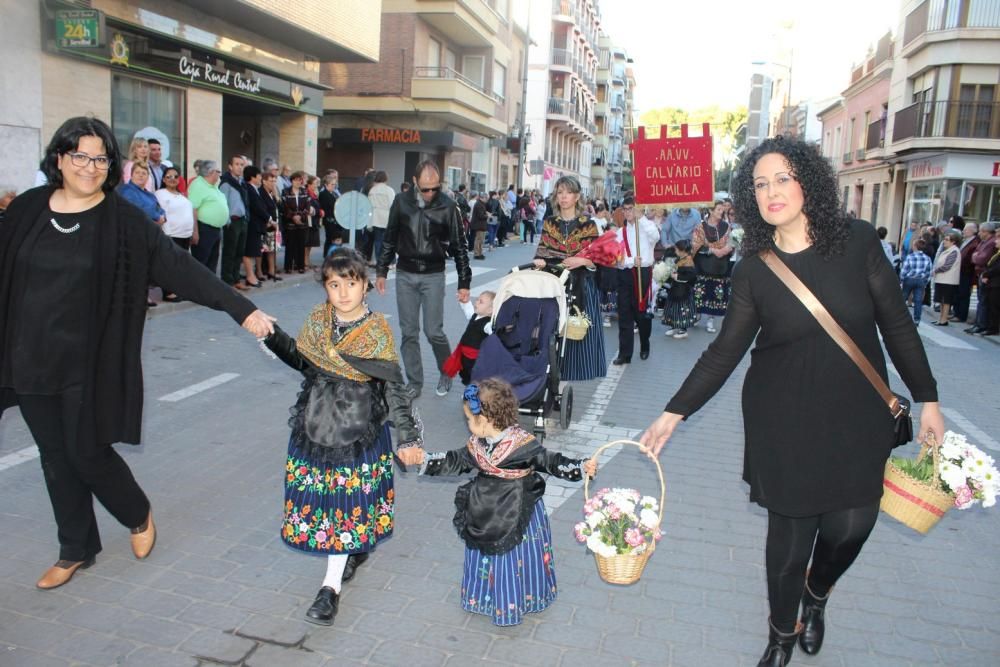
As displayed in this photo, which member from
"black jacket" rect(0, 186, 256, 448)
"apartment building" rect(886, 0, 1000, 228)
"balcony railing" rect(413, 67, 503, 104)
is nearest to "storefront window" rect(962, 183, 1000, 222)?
"apartment building" rect(886, 0, 1000, 228)

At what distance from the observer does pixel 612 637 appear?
3713 mm

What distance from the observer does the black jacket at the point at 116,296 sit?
3.57 m

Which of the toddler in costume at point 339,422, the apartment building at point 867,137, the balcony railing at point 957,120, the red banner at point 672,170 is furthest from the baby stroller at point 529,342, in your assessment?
the apartment building at point 867,137

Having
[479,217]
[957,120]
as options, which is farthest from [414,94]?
[957,120]

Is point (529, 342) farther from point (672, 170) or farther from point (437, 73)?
point (437, 73)

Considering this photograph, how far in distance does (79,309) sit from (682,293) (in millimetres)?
9798

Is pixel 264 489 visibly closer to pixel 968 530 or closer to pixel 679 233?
pixel 968 530

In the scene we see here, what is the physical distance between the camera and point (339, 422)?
3.64 metres

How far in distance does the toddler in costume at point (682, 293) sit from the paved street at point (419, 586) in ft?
19.0

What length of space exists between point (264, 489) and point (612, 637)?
251 centimetres

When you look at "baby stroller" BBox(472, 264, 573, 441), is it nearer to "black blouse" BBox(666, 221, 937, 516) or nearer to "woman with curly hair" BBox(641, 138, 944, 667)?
"woman with curly hair" BBox(641, 138, 944, 667)

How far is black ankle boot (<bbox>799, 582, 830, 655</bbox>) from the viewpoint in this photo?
3562 mm

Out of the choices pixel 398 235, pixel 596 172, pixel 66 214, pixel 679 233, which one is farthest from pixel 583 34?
pixel 66 214

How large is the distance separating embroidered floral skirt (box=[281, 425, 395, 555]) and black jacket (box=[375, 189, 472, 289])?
12.7 feet
